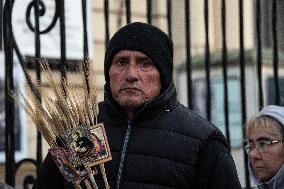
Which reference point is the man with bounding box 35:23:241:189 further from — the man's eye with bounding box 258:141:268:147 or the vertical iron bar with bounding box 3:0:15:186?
the vertical iron bar with bounding box 3:0:15:186

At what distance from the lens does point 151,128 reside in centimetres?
258

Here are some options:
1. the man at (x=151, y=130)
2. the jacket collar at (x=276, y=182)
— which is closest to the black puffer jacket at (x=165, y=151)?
the man at (x=151, y=130)

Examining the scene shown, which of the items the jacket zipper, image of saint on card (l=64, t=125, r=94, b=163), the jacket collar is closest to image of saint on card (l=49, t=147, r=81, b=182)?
image of saint on card (l=64, t=125, r=94, b=163)

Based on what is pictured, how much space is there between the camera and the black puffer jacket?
8.20 ft

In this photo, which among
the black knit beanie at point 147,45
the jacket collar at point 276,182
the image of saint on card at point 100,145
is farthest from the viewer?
the jacket collar at point 276,182

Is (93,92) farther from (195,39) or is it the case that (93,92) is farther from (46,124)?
(195,39)

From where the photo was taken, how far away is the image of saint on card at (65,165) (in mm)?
2490

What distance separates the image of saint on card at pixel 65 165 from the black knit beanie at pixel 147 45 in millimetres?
318

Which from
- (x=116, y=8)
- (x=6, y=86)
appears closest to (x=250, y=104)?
(x=116, y=8)

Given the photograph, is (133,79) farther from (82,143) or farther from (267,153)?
(267,153)

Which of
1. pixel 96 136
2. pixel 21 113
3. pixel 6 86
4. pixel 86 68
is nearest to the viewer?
pixel 96 136

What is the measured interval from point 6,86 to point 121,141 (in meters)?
1.27

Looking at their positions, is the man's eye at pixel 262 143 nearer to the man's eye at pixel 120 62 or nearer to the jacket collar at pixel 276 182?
the jacket collar at pixel 276 182

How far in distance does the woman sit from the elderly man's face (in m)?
0.78
